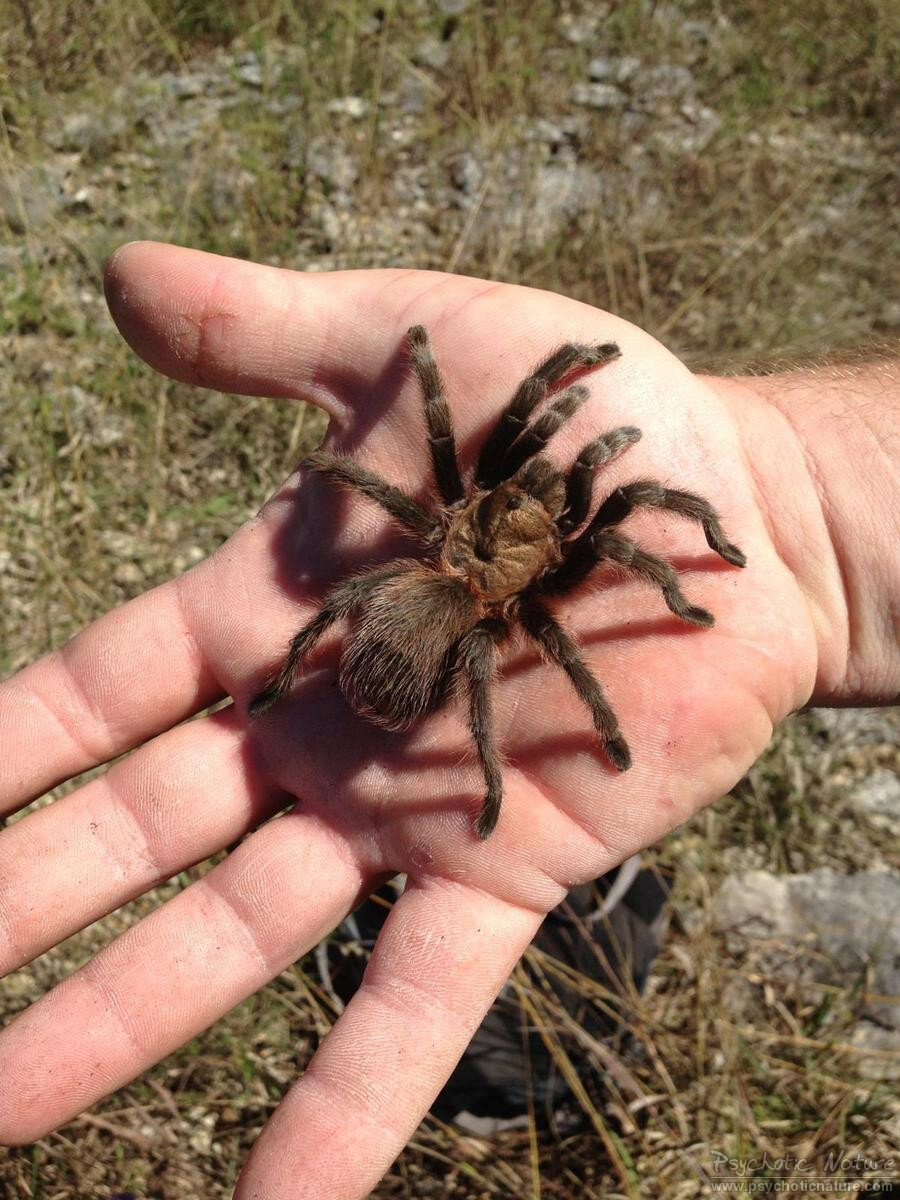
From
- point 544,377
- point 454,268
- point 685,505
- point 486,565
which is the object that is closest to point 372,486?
point 486,565

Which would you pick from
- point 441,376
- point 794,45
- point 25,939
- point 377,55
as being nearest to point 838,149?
point 794,45

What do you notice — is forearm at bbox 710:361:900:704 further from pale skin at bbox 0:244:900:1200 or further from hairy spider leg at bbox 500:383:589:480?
hairy spider leg at bbox 500:383:589:480

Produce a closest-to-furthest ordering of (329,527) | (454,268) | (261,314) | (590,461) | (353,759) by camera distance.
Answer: (590,461), (353,759), (261,314), (329,527), (454,268)

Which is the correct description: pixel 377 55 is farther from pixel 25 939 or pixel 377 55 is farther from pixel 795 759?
pixel 25 939

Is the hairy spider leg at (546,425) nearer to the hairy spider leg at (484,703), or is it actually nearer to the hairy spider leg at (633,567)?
the hairy spider leg at (633,567)

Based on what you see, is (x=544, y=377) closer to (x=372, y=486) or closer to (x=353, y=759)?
(x=372, y=486)
